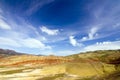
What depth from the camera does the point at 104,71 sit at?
2776 inches

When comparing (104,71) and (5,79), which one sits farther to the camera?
(104,71)

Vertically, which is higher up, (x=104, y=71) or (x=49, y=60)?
(x=49, y=60)

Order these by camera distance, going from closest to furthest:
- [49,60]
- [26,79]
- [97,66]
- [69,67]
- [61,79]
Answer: [61,79], [26,79], [69,67], [97,66], [49,60]

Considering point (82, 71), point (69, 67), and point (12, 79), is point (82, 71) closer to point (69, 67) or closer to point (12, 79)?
point (69, 67)

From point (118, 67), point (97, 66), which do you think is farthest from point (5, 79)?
point (118, 67)

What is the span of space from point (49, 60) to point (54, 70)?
150 feet

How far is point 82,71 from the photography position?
64.9m

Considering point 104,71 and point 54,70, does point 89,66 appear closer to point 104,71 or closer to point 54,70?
point 104,71

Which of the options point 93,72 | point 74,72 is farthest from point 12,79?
point 93,72

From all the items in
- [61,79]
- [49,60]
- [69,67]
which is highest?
[49,60]

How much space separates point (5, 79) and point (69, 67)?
79.6ft

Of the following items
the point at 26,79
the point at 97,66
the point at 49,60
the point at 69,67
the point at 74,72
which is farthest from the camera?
the point at 49,60

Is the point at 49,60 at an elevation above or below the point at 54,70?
above

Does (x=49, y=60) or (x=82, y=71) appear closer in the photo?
(x=82, y=71)
